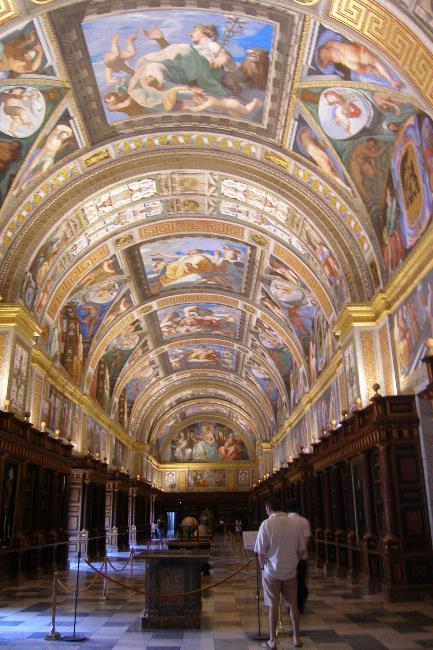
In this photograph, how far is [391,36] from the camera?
31.6ft

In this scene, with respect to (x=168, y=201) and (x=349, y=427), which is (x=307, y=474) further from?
(x=168, y=201)

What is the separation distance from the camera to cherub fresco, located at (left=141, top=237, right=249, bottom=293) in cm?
2119

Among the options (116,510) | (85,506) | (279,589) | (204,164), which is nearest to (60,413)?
(85,506)

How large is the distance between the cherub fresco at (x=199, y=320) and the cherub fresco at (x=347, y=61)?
52.9ft

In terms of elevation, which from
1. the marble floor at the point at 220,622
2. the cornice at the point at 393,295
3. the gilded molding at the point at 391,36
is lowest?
the marble floor at the point at 220,622

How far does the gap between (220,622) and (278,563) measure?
2.61 metres

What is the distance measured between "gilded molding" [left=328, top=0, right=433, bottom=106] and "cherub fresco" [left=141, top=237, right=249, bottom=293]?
11.1 m

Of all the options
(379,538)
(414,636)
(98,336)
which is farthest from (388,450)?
(98,336)

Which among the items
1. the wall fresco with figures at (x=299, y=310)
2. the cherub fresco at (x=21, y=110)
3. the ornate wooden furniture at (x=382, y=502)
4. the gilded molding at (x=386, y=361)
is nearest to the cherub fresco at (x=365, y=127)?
the gilded molding at (x=386, y=361)

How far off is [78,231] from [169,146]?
3.92 meters

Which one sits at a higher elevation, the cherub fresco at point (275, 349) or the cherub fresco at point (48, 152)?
the cherub fresco at point (48, 152)

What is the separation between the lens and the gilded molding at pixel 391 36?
929 centimetres

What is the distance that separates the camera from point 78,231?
17609 mm

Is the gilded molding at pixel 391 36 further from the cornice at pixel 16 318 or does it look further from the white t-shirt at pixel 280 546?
the cornice at pixel 16 318
